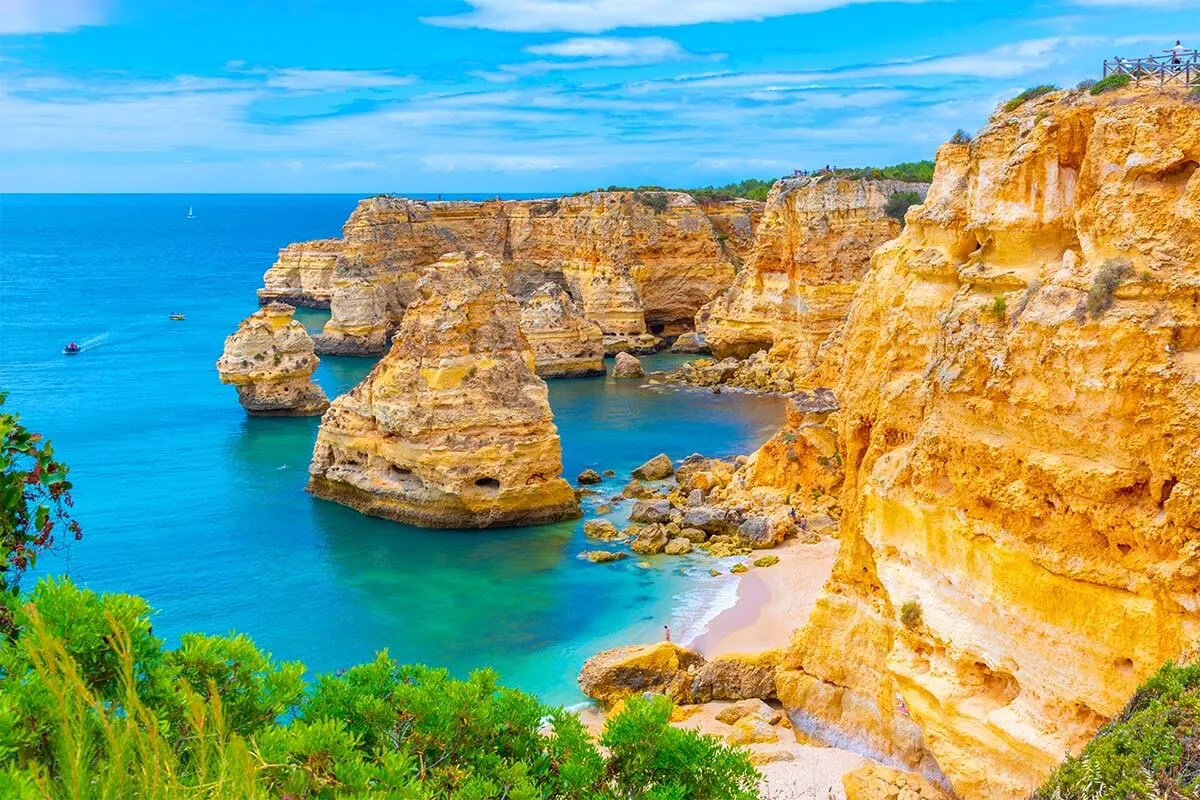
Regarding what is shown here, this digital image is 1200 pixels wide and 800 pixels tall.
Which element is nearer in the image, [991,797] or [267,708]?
[267,708]

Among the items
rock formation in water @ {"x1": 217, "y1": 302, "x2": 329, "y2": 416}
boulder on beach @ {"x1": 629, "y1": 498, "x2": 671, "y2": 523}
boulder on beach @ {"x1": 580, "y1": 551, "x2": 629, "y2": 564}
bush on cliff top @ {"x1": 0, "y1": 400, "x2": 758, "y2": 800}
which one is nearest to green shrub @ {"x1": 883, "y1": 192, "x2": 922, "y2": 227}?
boulder on beach @ {"x1": 629, "y1": 498, "x2": 671, "y2": 523}

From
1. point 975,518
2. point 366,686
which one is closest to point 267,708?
point 366,686

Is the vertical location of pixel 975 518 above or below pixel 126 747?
below

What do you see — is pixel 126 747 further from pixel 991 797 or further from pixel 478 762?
pixel 991 797

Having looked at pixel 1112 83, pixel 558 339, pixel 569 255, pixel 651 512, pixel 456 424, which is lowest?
pixel 651 512

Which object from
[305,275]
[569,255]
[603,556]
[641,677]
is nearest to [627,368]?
[569,255]

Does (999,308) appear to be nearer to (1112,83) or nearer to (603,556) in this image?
(1112,83)
